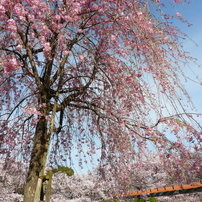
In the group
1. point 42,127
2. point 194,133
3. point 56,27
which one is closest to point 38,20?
point 56,27

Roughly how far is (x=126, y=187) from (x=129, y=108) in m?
2.00

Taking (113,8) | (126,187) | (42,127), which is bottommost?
(126,187)

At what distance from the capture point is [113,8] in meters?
4.51

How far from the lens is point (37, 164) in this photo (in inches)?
186

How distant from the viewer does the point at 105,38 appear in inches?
202

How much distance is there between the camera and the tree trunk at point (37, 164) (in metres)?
4.22

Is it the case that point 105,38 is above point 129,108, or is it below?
above

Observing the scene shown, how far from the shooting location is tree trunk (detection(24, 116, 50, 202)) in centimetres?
422

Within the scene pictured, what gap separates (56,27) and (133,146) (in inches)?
110

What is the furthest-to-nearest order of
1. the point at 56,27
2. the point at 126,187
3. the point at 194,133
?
the point at 126,187, the point at 194,133, the point at 56,27

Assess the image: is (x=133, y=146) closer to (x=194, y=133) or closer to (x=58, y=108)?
(x=194, y=133)

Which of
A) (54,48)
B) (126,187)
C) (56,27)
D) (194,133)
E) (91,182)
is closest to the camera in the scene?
(56,27)

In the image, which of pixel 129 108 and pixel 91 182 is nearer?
pixel 129 108

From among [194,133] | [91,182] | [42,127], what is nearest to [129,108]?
[194,133]
